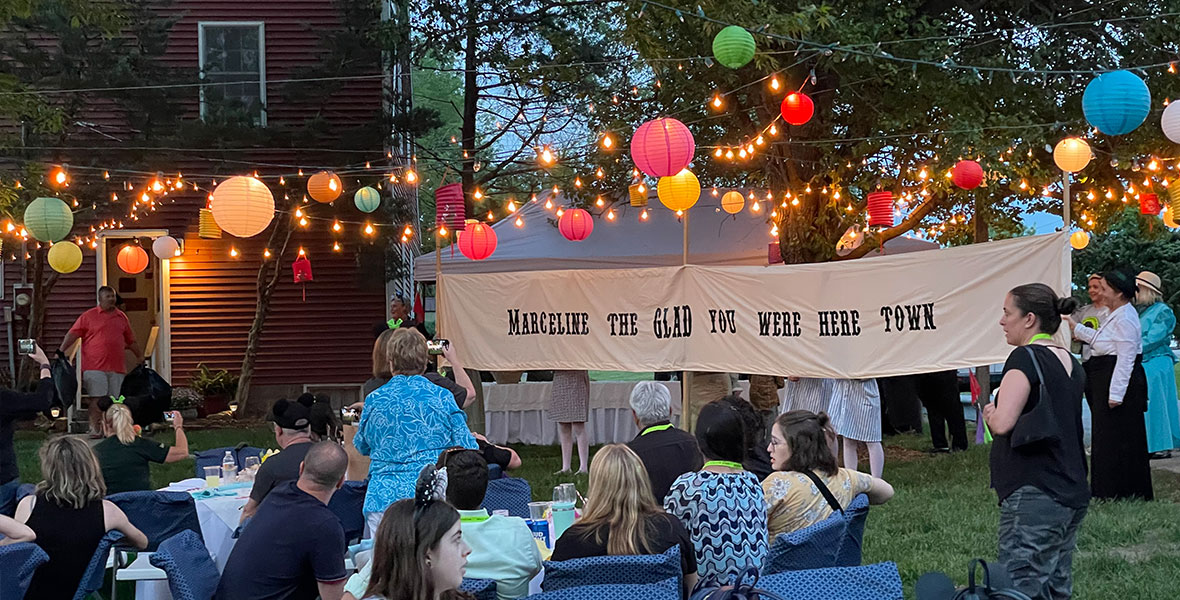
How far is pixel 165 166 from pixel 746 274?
343 inches

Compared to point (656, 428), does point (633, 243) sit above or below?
above

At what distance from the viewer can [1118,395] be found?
8.12 m

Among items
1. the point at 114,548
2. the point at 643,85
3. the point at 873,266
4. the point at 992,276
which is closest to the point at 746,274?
the point at 873,266

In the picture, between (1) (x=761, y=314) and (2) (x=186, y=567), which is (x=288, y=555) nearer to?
(2) (x=186, y=567)

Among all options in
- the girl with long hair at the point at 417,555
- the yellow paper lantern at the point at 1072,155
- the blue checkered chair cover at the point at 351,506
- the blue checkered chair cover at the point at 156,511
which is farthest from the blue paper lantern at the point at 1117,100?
the girl with long hair at the point at 417,555

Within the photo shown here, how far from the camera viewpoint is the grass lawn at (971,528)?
21.1 feet

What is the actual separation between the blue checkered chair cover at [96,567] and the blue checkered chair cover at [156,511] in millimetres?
789

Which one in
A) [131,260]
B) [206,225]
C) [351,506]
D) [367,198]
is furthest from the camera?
[206,225]

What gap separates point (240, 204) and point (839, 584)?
23.1 ft

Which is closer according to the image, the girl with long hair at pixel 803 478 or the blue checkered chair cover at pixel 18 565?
the blue checkered chair cover at pixel 18 565

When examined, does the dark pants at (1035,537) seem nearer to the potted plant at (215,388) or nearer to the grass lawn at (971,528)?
the grass lawn at (971,528)

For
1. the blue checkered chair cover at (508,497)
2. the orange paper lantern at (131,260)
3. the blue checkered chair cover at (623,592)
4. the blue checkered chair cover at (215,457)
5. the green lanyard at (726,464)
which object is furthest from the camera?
the orange paper lantern at (131,260)

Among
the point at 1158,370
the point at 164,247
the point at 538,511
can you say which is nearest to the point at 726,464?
the point at 538,511

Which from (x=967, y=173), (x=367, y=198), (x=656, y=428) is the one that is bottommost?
(x=656, y=428)
